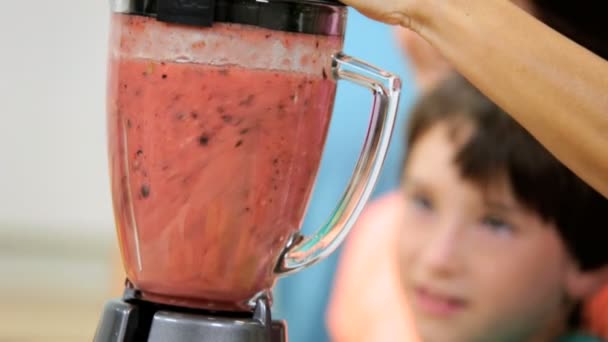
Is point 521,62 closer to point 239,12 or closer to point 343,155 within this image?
point 239,12

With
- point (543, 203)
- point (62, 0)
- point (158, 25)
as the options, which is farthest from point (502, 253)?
point (62, 0)

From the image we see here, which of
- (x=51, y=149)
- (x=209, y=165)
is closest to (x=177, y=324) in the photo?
(x=209, y=165)

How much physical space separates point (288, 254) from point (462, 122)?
72 centimetres

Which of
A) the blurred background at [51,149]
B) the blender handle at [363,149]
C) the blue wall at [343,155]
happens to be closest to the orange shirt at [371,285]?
the blue wall at [343,155]

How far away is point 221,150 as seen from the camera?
67 centimetres

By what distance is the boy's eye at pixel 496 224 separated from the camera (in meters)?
1.37

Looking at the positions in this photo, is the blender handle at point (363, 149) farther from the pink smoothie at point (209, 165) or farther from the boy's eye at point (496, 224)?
the boy's eye at point (496, 224)

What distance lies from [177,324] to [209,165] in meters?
0.09

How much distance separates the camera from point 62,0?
324 centimetres

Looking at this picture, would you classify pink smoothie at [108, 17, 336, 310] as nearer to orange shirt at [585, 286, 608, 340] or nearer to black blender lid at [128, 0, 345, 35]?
black blender lid at [128, 0, 345, 35]

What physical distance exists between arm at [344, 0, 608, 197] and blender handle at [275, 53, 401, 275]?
3 centimetres

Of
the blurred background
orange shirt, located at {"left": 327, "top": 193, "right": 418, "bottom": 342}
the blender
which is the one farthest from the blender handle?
the blurred background

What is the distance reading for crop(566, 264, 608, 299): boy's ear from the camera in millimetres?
1390

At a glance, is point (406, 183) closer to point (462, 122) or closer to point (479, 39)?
point (462, 122)
